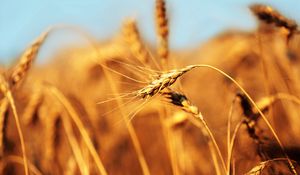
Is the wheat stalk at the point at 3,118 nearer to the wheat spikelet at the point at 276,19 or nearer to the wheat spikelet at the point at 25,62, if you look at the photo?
the wheat spikelet at the point at 25,62

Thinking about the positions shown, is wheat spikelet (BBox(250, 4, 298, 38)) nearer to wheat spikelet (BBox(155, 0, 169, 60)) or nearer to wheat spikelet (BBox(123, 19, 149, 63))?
wheat spikelet (BBox(155, 0, 169, 60))

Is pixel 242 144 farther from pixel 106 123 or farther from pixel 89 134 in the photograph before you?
pixel 106 123

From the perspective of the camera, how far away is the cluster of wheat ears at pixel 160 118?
6.07 ft

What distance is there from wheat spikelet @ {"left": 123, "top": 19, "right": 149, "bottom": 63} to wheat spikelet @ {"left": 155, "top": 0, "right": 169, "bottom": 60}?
212 mm

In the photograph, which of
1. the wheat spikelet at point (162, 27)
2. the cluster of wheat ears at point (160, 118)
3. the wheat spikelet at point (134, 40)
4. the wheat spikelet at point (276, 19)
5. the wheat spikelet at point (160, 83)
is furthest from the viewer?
the wheat spikelet at point (134, 40)

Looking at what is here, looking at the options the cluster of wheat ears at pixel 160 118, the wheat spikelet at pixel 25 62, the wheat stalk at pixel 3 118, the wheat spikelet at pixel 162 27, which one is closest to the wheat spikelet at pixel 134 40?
the cluster of wheat ears at pixel 160 118

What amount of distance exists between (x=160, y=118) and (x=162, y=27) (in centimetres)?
69

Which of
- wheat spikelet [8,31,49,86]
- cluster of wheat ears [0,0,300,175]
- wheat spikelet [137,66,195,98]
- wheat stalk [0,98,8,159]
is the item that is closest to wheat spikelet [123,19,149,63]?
cluster of wheat ears [0,0,300,175]

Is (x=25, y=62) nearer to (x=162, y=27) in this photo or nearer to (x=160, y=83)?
(x=162, y=27)

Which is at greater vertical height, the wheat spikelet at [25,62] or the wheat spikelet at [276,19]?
the wheat spikelet at [25,62]

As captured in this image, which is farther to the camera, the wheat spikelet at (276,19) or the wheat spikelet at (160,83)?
the wheat spikelet at (276,19)

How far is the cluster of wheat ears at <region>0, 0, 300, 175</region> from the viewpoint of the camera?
6.07 ft

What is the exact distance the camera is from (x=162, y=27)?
2.46 m

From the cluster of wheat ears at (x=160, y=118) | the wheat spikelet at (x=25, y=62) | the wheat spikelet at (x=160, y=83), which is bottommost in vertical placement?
the cluster of wheat ears at (x=160, y=118)
